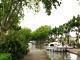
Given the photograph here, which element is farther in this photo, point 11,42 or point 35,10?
point 35,10

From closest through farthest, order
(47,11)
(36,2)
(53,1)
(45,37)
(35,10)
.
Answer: (53,1), (47,11), (36,2), (35,10), (45,37)

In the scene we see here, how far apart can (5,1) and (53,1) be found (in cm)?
503

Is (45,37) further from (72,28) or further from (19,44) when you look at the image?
(19,44)

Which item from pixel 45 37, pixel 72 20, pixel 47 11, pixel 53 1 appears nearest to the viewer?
pixel 53 1

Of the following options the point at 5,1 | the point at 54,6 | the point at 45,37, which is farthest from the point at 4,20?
the point at 45,37

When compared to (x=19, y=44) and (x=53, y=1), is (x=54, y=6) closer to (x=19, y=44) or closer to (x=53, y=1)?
(x=53, y=1)

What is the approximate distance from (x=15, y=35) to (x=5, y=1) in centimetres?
387

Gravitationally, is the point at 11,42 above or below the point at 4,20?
below

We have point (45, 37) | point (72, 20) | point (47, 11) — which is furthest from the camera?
point (45, 37)

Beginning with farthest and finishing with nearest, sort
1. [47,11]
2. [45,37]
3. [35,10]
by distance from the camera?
[45,37] → [35,10] → [47,11]

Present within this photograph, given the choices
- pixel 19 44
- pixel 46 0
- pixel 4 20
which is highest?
pixel 46 0

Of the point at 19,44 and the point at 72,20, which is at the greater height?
the point at 72,20

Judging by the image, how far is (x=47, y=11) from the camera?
19.7 m

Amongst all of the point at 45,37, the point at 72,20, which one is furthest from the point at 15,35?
the point at 45,37
